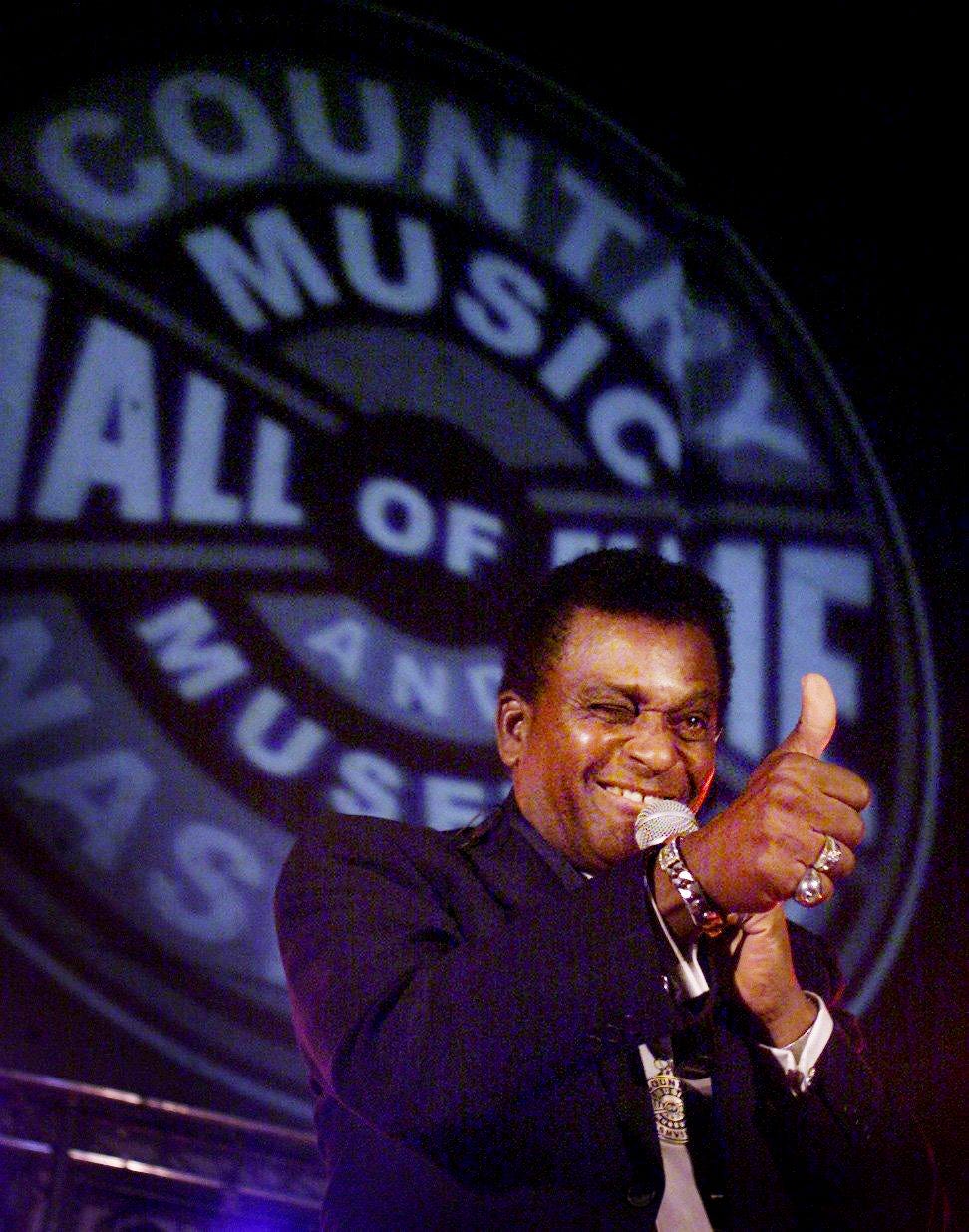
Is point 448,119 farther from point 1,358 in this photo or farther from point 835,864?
point 835,864

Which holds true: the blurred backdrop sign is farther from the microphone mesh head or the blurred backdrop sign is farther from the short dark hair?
the microphone mesh head

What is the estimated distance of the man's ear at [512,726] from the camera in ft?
5.96

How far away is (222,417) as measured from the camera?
2.91 meters

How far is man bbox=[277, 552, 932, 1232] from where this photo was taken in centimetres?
111

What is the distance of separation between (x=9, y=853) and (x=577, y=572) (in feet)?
4.31

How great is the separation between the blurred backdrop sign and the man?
1.09m

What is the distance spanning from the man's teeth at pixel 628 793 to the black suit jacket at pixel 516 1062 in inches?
4.3

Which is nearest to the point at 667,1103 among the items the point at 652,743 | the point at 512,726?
the point at 652,743

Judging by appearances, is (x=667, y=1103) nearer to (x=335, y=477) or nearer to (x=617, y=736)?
(x=617, y=736)

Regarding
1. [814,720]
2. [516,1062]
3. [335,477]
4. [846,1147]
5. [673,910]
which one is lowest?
[846,1147]

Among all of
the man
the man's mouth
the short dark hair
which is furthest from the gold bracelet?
the short dark hair

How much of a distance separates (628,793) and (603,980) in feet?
1.65

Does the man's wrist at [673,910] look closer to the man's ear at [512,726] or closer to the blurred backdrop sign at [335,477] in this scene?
the man's ear at [512,726]

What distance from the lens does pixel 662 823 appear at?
1339 mm
